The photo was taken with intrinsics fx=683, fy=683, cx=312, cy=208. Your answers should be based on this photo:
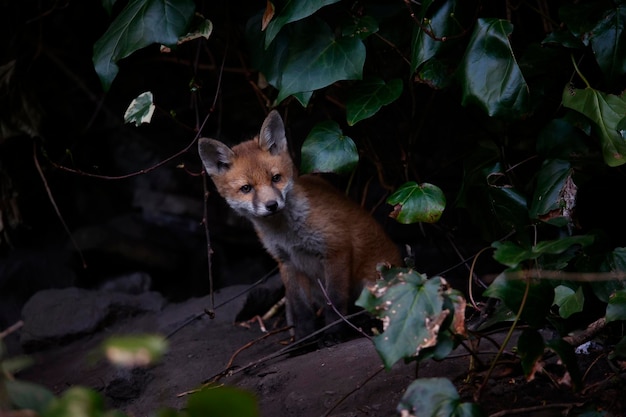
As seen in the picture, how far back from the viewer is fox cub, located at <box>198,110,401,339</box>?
4398 mm

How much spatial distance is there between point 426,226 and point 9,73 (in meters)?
3.45

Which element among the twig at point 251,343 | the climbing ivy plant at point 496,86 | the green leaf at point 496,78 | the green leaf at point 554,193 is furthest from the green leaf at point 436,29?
the twig at point 251,343

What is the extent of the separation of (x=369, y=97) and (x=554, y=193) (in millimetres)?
1131

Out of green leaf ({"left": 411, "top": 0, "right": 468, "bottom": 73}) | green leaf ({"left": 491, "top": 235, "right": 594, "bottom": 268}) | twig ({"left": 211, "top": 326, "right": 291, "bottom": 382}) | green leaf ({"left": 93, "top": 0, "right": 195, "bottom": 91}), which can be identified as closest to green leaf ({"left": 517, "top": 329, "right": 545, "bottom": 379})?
green leaf ({"left": 491, "top": 235, "right": 594, "bottom": 268})

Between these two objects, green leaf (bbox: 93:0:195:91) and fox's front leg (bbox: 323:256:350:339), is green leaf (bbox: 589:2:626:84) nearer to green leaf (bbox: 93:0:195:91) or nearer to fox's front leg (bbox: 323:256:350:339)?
fox's front leg (bbox: 323:256:350:339)

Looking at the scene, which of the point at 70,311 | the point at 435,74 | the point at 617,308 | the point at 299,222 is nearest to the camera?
the point at 617,308

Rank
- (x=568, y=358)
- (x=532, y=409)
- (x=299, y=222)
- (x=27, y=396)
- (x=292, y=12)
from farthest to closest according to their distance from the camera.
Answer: (x=299, y=222)
(x=292, y=12)
(x=532, y=409)
(x=568, y=358)
(x=27, y=396)

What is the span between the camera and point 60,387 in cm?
450

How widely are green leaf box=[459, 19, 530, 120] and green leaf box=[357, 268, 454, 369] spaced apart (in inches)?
50.9

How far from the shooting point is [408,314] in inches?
91.2

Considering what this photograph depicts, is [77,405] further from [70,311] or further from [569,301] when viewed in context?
[70,311]

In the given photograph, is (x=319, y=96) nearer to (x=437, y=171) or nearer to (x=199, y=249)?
(x=437, y=171)

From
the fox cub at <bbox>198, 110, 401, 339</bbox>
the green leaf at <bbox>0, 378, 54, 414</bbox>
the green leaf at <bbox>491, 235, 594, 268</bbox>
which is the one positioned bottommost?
the fox cub at <bbox>198, 110, 401, 339</bbox>

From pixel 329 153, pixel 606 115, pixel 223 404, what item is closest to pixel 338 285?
pixel 329 153
